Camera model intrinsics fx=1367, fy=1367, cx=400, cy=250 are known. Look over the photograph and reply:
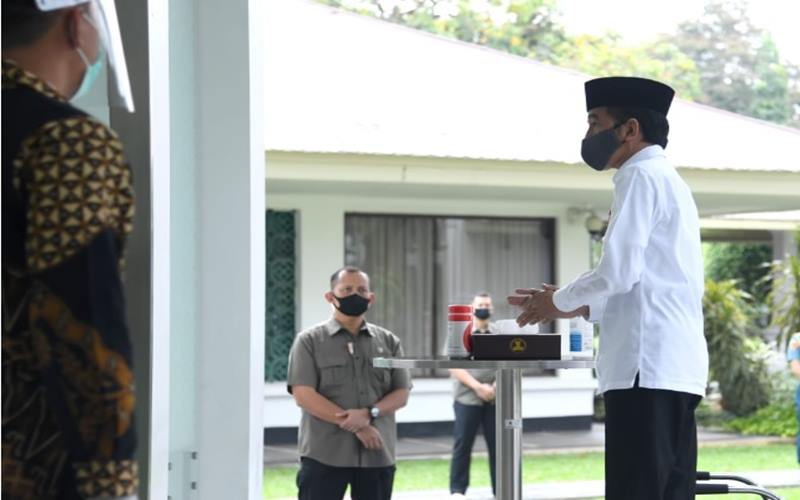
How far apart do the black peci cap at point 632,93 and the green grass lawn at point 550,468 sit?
740 cm

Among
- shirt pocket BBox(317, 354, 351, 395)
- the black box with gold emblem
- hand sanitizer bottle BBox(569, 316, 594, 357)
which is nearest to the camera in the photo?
the black box with gold emblem

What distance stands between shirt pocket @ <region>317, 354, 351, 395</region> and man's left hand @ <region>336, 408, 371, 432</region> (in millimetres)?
236

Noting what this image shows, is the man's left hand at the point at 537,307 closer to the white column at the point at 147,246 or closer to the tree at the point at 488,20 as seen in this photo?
the white column at the point at 147,246

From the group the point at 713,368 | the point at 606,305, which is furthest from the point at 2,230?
the point at 713,368

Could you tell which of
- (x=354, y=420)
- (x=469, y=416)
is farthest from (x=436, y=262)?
(x=354, y=420)

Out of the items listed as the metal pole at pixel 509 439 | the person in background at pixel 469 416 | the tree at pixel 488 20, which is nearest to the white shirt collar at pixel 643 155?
the metal pole at pixel 509 439

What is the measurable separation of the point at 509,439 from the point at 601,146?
1.43 meters

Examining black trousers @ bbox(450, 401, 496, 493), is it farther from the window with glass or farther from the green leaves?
the green leaves

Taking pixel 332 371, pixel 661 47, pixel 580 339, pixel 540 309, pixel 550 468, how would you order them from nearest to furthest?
pixel 540 309, pixel 580 339, pixel 332 371, pixel 550 468, pixel 661 47

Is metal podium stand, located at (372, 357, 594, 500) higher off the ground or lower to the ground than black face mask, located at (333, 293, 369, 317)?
lower

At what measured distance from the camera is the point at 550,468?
1454 centimetres

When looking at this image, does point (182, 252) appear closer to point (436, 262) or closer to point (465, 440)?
point (465, 440)

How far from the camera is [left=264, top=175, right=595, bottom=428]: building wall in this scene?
16.6 meters

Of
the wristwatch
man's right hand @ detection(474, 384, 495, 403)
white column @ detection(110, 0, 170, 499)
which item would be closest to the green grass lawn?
man's right hand @ detection(474, 384, 495, 403)
